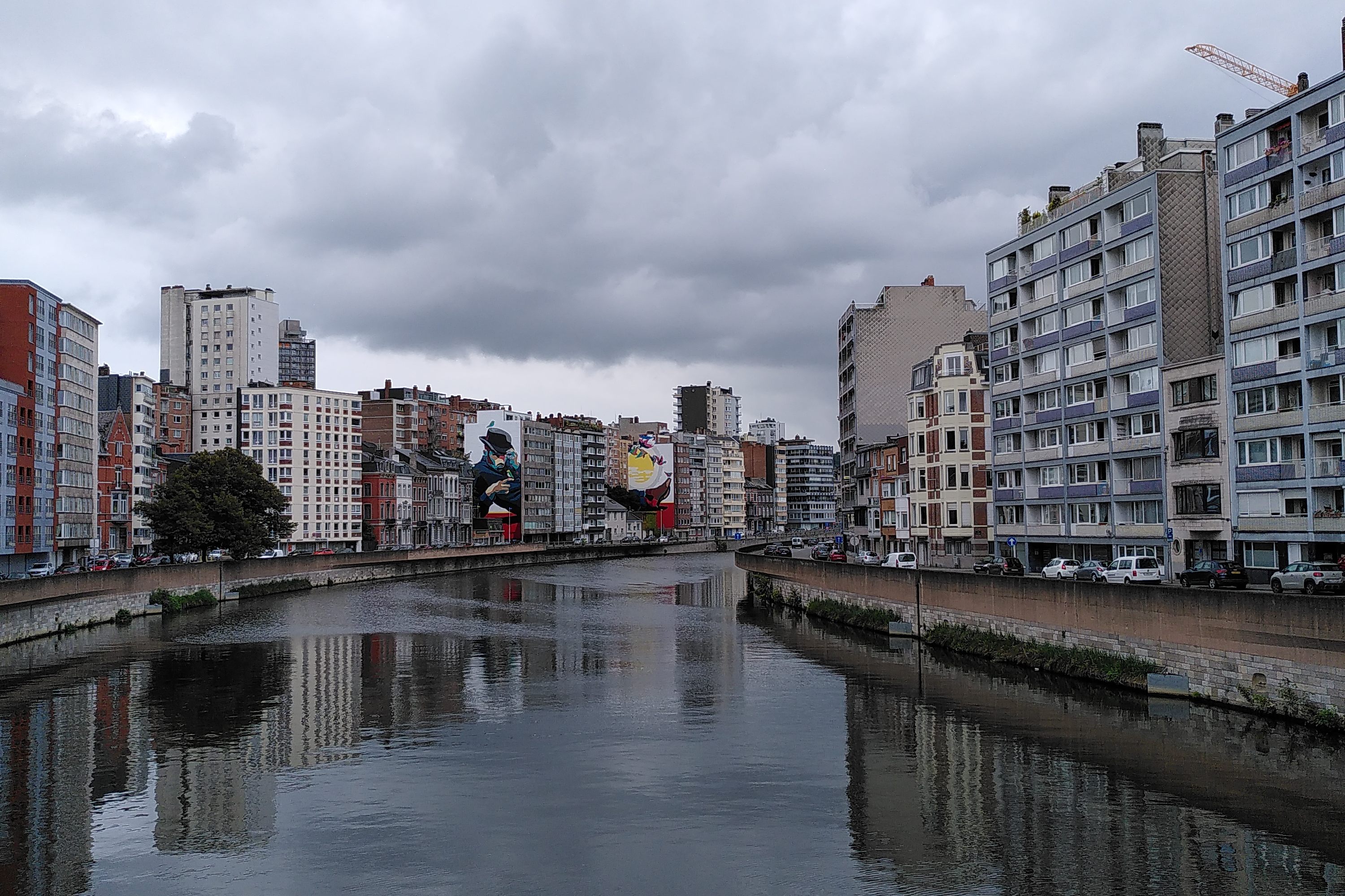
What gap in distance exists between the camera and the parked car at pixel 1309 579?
51.9 metres

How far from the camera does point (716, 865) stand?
26031 mm

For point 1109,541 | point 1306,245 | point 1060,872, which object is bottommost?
point 1060,872

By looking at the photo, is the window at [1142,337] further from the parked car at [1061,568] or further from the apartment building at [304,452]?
the apartment building at [304,452]

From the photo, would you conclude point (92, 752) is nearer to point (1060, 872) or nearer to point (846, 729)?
point (846, 729)

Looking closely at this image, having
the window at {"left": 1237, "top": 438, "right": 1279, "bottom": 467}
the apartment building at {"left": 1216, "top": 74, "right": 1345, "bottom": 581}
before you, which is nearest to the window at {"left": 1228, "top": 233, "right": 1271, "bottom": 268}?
the apartment building at {"left": 1216, "top": 74, "right": 1345, "bottom": 581}

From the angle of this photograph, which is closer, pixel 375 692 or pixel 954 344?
pixel 375 692

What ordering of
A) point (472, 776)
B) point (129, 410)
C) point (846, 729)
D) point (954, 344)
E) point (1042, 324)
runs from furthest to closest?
point (129, 410)
point (954, 344)
point (1042, 324)
point (846, 729)
point (472, 776)

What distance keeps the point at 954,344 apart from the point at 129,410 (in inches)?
4568

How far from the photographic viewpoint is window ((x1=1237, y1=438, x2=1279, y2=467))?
222 ft

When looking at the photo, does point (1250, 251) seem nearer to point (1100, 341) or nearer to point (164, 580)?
point (1100, 341)

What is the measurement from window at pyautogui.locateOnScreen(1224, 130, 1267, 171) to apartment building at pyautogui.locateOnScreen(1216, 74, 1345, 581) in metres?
0.08

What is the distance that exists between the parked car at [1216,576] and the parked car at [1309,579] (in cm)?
258

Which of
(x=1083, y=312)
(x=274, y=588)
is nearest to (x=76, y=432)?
(x=274, y=588)

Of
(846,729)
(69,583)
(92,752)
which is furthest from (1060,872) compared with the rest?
(69,583)
